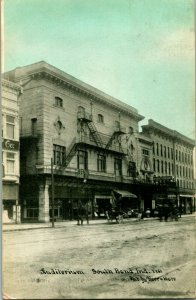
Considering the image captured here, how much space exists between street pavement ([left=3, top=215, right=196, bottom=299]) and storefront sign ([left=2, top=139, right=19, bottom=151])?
1.94 metres

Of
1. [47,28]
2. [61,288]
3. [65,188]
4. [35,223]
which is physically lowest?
[61,288]

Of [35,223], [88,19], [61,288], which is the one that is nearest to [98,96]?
[88,19]

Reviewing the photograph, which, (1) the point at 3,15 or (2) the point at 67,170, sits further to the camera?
(2) the point at 67,170

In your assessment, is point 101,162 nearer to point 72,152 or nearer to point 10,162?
point 72,152

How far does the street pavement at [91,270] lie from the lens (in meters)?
6.49

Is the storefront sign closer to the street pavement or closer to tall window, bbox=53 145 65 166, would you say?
tall window, bbox=53 145 65 166

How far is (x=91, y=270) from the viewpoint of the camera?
7.04 meters

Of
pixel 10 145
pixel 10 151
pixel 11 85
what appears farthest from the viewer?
pixel 10 145

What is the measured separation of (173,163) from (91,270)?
3949 millimetres

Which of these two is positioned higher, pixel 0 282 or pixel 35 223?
pixel 35 223

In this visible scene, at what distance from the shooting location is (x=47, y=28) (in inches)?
301

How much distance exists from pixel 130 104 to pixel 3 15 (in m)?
3.00

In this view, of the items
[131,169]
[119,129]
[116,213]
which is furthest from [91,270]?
[116,213]

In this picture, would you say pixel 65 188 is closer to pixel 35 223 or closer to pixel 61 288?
pixel 35 223
